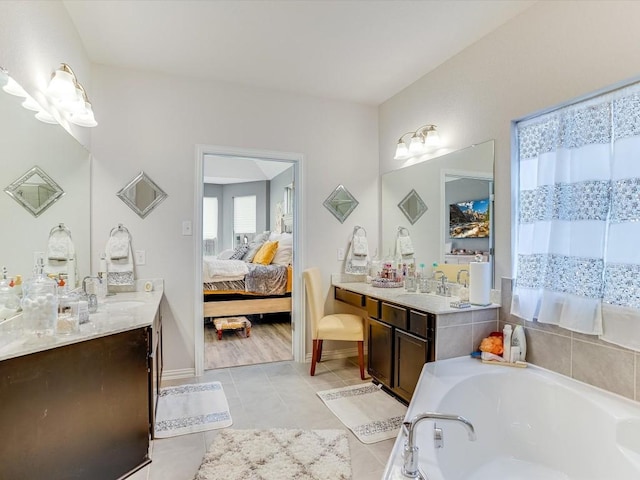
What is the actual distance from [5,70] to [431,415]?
222 centimetres

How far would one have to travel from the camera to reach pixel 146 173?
3215 mm

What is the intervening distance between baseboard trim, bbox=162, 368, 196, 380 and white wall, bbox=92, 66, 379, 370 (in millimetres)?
35

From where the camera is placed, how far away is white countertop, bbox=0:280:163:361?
145cm

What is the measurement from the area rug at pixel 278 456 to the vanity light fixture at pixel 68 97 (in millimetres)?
2121

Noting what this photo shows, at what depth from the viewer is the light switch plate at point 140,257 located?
10.4ft

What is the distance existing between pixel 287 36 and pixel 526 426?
9.57 ft

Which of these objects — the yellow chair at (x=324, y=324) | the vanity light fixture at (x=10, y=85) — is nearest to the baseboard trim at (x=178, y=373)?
the yellow chair at (x=324, y=324)

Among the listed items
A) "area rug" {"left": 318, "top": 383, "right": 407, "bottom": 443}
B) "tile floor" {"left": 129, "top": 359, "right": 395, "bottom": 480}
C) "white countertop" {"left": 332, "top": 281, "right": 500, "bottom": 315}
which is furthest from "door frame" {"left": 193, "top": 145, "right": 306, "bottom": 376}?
"area rug" {"left": 318, "top": 383, "right": 407, "bottom": 443}

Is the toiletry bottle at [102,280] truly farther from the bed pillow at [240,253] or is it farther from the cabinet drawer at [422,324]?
the bed pillow at [240,253]

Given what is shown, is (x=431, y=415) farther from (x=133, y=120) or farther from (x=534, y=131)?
(x=133, y=120)

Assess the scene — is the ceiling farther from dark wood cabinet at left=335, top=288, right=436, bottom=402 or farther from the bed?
the bed

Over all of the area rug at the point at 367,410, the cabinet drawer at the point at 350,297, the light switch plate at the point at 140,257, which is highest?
the light switch plate at the point at 140,257

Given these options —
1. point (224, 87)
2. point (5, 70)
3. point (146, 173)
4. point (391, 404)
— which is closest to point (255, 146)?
point (224, 87)

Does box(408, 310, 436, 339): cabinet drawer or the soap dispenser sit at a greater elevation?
the soap dispenser
